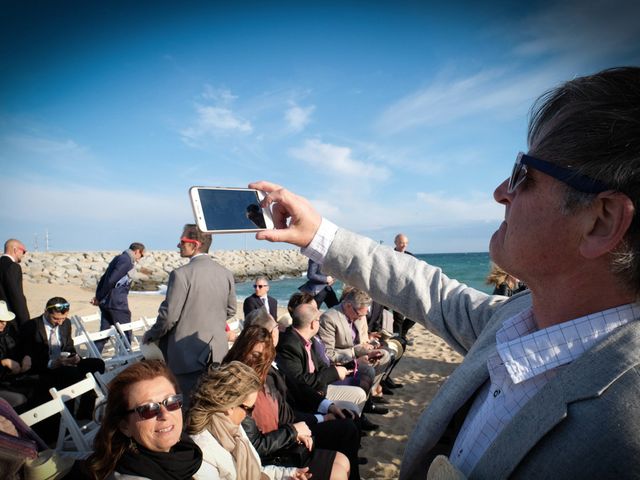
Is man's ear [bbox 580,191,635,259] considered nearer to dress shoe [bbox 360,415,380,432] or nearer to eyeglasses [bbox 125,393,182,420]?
eyeglasses [bbox 125,393,182,420]

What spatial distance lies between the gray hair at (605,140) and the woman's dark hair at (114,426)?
222 cm

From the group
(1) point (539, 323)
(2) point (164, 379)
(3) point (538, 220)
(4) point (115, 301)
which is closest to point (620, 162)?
(3) point (538, 220)

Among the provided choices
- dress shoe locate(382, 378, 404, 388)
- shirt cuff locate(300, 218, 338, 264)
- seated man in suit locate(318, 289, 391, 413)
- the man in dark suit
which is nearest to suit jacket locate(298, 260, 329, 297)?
the man in dark suit

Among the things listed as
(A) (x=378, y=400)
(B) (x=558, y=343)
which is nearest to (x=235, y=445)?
(B) (x=558, y=343)

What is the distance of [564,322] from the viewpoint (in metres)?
0.95

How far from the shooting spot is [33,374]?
4.23m

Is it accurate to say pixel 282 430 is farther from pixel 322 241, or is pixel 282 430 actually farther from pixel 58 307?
pixel 58 307

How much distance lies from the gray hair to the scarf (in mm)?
2253

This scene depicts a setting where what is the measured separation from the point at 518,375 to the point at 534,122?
2.27 ft

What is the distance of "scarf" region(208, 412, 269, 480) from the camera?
7.70 ft

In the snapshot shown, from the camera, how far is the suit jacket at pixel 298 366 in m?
3.72

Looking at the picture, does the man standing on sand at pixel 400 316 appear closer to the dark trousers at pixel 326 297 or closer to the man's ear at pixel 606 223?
the dark trousers at pixel 326 297

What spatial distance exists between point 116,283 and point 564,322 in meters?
6.77

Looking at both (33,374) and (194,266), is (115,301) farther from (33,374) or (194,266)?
(194,266)
